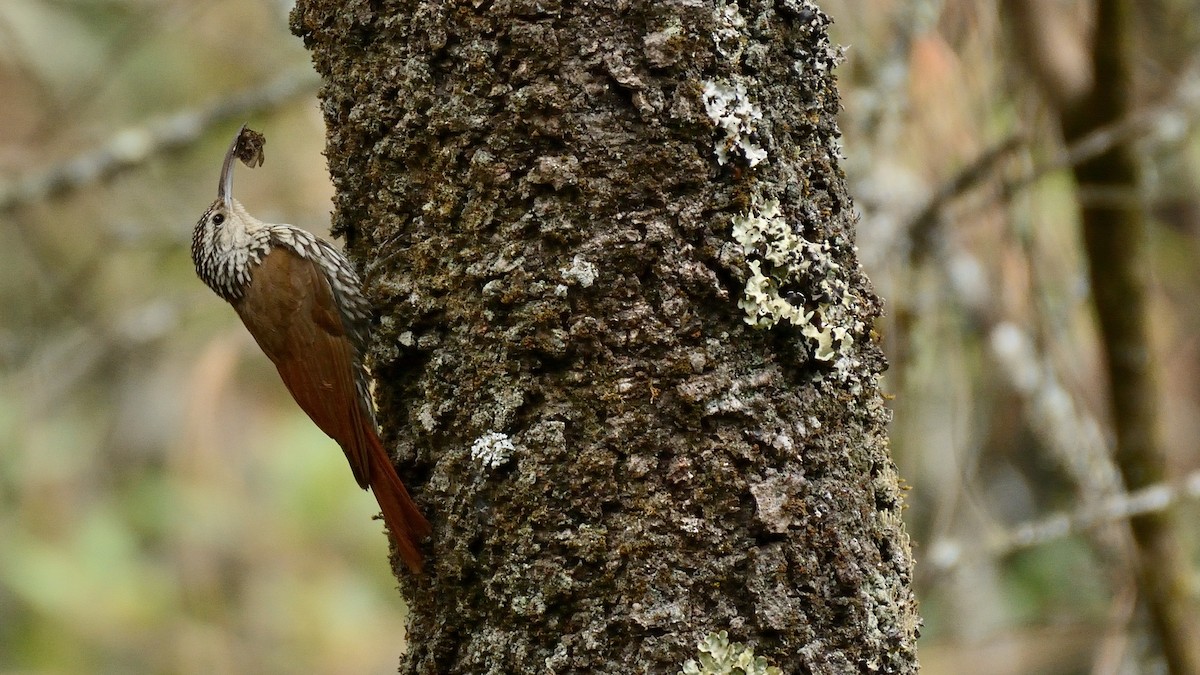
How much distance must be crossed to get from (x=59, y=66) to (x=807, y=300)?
17.6 feet

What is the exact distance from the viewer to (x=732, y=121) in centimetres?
157

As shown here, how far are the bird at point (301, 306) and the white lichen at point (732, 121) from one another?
69cm

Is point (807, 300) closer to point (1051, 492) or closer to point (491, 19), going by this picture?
point (491, 19)

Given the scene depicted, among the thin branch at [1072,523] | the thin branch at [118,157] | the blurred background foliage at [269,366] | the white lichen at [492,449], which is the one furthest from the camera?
the thin branch at [118,157]

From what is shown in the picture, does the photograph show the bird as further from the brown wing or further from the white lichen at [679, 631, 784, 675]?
the white lichen at [679, 631, 784, 675]

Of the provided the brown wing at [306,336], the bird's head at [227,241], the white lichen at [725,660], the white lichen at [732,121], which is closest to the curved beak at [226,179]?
the bird's head at [227,241]

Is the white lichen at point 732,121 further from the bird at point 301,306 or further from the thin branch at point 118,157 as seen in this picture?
the thin branch at point 118,157

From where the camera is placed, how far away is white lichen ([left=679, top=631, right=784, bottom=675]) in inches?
58.3

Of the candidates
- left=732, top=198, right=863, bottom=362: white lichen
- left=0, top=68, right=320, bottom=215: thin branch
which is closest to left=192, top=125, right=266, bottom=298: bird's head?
left=0, top=68, right=320, bottom=215: thin branch

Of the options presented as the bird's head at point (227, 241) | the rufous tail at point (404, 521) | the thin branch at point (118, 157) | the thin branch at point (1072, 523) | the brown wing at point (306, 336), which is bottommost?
the rufous tail at point (404, 521)

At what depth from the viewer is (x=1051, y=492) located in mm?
6848

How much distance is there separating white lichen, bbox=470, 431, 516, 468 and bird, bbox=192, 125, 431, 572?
32cm

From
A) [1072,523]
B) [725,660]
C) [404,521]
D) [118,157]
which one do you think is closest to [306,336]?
[404,521]

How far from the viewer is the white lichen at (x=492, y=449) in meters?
1.61
